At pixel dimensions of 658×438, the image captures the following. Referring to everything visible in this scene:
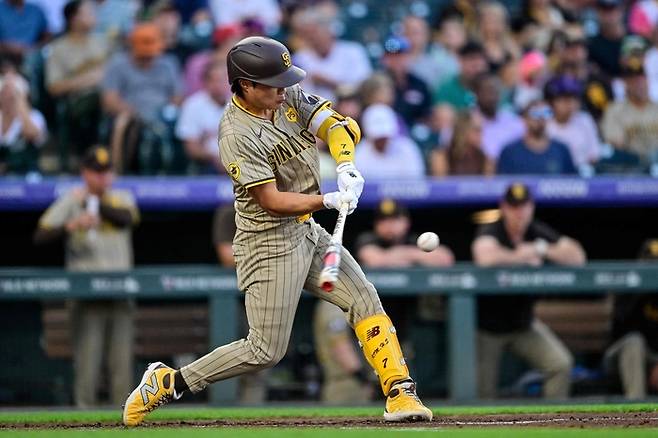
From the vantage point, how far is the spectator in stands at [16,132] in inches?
372

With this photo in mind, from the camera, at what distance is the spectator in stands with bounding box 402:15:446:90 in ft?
33.8

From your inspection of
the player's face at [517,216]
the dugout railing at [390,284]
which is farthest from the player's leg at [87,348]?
the player's face at [517,216]

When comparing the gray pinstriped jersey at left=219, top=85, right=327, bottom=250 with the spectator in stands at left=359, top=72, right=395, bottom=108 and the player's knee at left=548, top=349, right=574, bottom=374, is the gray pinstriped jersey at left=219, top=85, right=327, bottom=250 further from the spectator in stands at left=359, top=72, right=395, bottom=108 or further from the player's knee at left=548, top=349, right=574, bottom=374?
the spectator in stands at left=359, top=72, right=395, bottom=108

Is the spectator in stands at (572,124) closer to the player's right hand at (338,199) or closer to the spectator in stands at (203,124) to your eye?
the spectator in stands at (203,124)

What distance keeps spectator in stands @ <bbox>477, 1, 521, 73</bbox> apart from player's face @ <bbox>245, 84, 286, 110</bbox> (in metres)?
5.30

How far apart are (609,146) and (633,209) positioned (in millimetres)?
545

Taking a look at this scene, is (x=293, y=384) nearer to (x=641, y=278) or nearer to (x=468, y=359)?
(x=468, y=359)

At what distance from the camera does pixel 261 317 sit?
5395mm

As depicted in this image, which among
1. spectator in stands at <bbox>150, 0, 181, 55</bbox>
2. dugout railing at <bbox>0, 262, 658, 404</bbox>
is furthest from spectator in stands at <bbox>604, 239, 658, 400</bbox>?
spectator in stands at <bbox>150, 0, 181, 55</bbox>

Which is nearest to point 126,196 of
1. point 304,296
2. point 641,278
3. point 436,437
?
point 304,296

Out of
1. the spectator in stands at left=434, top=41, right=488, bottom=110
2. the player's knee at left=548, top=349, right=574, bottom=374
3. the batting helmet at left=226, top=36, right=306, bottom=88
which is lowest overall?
the player's knee at left=548, top=349, right=574, bottom=374

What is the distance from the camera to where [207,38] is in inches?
407

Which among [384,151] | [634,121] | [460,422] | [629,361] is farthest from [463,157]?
[460,422]

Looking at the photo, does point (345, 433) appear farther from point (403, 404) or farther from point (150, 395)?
point (150, 395)
